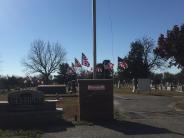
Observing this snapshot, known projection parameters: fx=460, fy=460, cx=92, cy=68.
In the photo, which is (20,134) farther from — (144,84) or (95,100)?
(144,84)

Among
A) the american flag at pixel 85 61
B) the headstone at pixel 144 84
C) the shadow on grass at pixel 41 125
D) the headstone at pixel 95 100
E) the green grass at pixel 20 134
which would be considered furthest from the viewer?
the headstone at pixel 144 84

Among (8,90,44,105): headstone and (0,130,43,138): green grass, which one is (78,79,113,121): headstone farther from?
(0,130,43,138): green grass

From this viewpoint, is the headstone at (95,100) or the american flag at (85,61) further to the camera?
the american flag at (85,61)

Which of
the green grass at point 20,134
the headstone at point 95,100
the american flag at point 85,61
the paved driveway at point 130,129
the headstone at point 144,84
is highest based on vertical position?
the american flag at point 85,61

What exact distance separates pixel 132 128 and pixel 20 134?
→ 3884mm

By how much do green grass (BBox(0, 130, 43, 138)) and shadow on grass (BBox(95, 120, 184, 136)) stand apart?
2.73 m

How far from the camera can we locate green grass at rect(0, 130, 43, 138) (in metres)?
14.1

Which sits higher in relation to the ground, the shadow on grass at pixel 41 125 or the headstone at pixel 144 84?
the headstone at pixel 144 84

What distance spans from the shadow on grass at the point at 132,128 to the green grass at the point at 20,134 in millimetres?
2734

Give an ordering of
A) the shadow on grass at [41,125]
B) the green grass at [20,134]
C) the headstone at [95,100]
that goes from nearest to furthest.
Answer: the green grass at [20,134]
the shadow on grass at [41,125]
the headstone at [95,100]

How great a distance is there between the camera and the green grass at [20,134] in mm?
14079

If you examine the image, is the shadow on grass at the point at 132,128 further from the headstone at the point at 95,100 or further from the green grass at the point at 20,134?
the green grass at the point at 20,134

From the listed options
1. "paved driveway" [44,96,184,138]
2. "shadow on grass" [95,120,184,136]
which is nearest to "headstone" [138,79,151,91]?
"paved driveway" [44,96,184,138]

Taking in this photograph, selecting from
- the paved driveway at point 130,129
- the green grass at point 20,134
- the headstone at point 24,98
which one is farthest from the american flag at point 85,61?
the green grass at point 20,134
